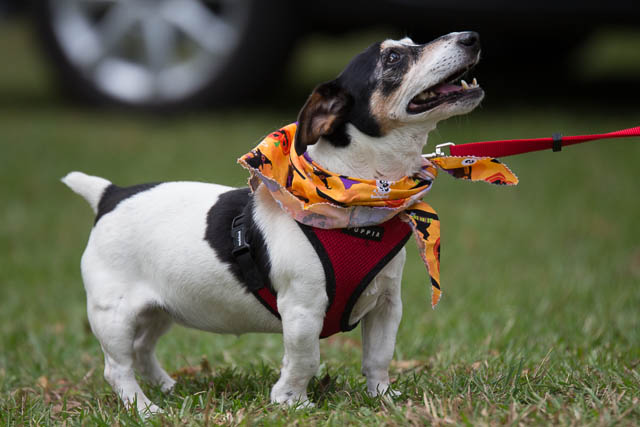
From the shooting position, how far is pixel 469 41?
2.88 meters

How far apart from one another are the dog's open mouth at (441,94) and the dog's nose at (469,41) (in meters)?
0.09

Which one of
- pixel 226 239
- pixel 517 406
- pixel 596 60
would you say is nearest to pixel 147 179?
pixel 226 239

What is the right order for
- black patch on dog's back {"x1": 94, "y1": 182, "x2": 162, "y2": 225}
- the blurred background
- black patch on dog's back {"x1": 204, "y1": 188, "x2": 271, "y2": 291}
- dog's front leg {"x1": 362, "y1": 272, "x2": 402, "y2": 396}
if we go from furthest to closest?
the blurred background, black patch on dog's back {"x1": 94, "y1": 182, "x2": 162, "y2": 225}, dog's front leg {"x1": 362, "y1": 272, "x2": 402, "y2": 396}, black patch on dog's back {"x1": 204, "y1": 188, "x2": 271, "y2": 291}

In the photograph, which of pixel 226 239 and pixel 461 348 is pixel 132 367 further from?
pixel 461 348

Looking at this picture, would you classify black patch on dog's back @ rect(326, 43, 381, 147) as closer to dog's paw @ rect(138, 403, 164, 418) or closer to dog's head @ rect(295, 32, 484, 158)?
dog's head @ rect(295, 32, 484, 158)

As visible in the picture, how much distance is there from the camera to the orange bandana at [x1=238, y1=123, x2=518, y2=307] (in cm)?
287

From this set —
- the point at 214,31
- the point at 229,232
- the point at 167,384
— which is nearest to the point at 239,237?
the point at 229,232

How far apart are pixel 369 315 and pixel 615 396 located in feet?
3.05

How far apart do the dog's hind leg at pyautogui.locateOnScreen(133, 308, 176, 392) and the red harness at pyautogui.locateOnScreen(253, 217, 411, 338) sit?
0.91 m

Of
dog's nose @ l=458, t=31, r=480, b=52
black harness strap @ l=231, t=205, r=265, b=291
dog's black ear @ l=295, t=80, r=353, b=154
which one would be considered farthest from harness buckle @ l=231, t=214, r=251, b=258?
dog's nose @ l=458, t=31, r=480, b=52

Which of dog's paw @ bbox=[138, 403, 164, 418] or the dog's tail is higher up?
the dog's tail

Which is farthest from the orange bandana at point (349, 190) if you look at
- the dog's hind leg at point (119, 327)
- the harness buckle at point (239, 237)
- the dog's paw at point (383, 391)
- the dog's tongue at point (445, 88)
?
the dog's hind leg at point (119, 327)

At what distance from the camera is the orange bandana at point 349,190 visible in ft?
9.40

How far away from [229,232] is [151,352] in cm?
82
